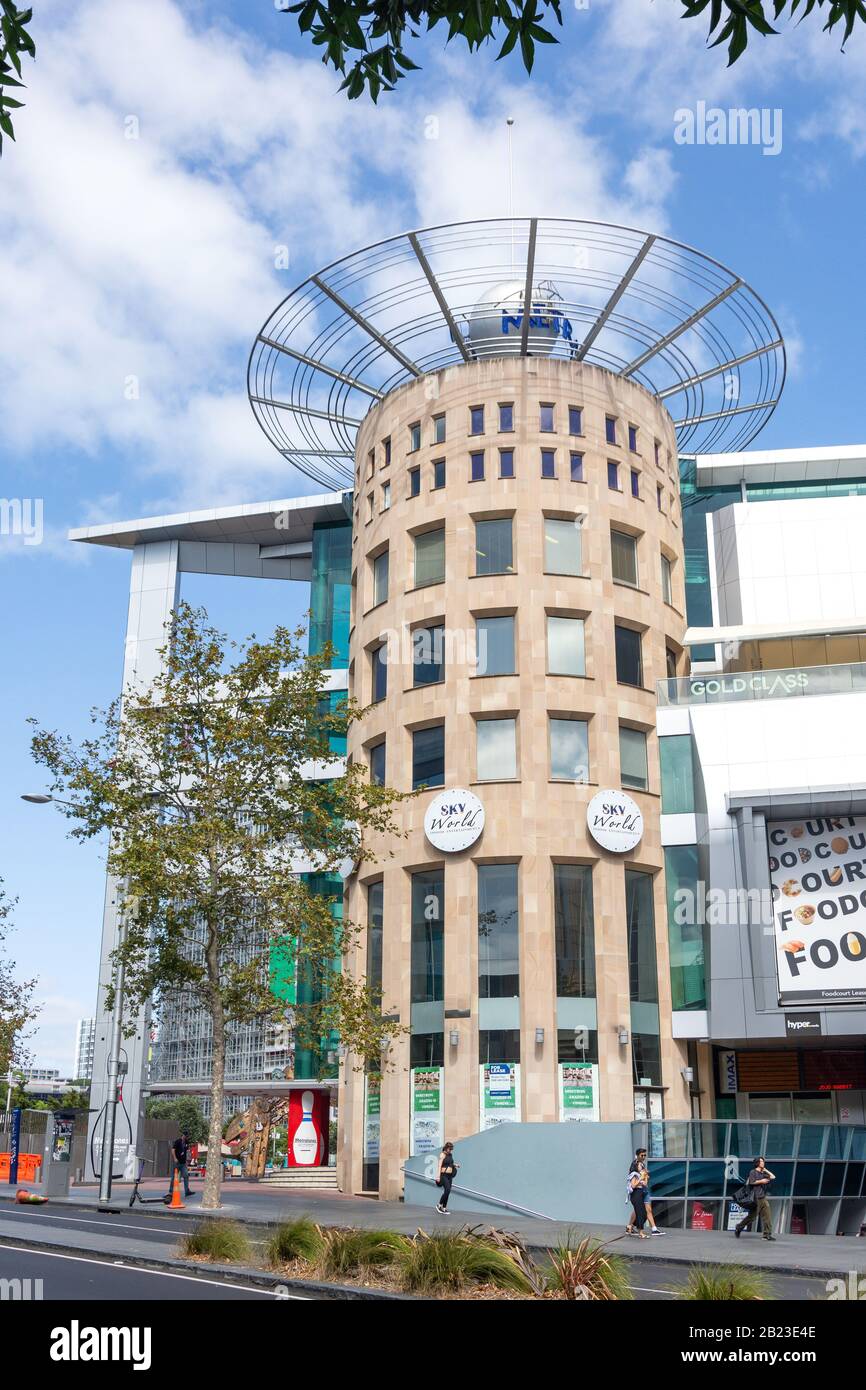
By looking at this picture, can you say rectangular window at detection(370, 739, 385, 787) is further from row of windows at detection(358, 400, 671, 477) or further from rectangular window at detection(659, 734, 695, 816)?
row of windows at detection(358, 400, 671, 477)

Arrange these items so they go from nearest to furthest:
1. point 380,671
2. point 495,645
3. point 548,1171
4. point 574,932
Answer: point 548,1171 < point 574,932 < point 495,645 < point 380,671

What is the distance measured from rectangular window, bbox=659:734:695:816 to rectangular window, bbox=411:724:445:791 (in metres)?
7.42

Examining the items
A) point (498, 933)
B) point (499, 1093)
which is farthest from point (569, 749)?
point (499, 1093)

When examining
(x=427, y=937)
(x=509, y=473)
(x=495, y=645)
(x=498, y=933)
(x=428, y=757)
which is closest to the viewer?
(x=498, y=933)

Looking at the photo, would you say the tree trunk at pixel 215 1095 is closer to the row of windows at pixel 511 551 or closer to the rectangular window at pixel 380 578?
the row of windows at pixel 511 551

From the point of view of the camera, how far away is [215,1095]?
111ft

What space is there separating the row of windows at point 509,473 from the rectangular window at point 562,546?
151cm

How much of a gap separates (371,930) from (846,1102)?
17.0 meters

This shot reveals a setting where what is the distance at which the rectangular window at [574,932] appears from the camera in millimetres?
39406

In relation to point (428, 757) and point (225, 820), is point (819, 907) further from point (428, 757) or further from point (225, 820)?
point (225, 820)

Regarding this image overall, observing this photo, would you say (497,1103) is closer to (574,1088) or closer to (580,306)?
(574,1088)

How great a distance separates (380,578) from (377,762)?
262 inches

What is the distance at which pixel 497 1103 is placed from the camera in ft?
125

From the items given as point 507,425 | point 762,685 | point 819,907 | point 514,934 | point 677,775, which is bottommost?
point 514,934
